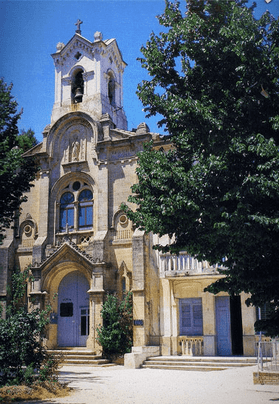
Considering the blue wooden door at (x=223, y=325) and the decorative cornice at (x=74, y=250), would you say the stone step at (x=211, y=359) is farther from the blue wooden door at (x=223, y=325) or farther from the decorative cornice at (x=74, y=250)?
the decorative cornice at (x=74, y=250)

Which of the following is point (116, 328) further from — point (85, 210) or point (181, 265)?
point (85, 210)

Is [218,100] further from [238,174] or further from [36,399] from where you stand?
[36,399]

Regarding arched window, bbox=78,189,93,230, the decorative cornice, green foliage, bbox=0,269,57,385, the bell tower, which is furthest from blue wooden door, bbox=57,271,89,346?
green foliage, bbox=0,269,57,385

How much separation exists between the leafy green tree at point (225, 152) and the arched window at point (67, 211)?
47.4 feet

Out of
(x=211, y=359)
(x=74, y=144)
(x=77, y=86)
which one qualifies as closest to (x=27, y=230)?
(x=74, y=144)

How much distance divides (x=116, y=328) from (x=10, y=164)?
11.3 metres

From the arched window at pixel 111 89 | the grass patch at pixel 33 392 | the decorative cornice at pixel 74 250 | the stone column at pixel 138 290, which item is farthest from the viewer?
the arched window at pixel 111 89

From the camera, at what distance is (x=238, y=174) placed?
40.5ft

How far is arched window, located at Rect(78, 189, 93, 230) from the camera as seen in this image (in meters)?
27.1

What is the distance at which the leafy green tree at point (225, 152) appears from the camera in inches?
457

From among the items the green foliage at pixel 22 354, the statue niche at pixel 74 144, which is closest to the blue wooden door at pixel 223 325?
the green foliage at pixel 22 354

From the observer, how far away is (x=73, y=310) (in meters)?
26.4

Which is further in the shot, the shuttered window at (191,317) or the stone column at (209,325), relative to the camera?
the shuttered window at (191,317)

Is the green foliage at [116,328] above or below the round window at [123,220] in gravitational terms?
below
